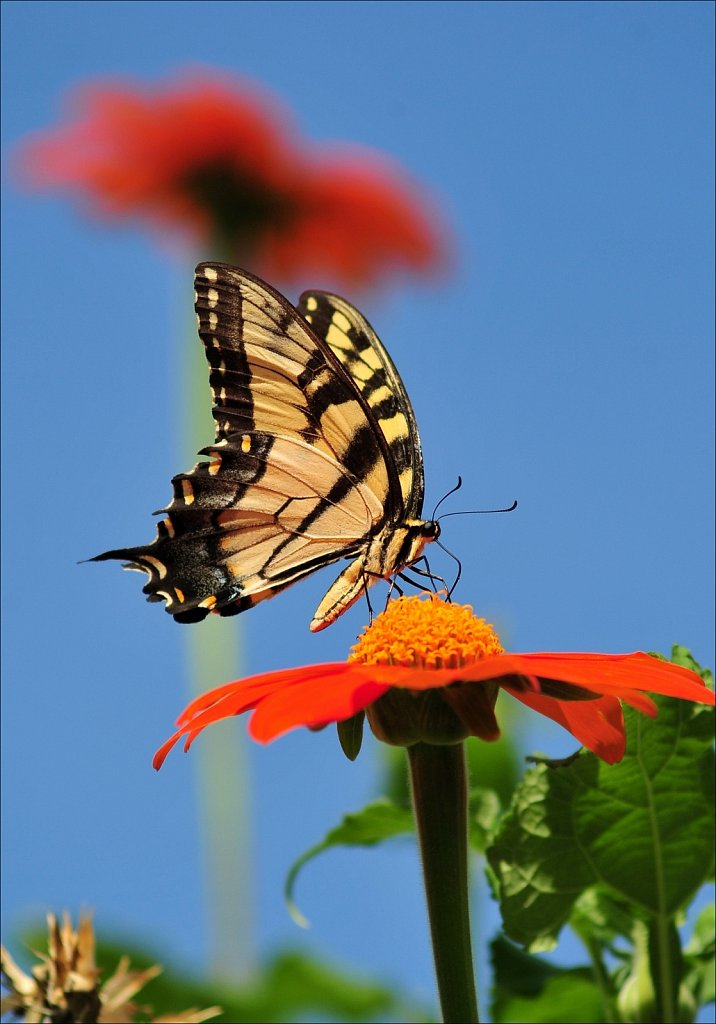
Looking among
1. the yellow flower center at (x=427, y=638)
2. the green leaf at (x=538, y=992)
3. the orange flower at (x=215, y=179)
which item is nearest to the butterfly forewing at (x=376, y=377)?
the yellow flower center at (x=427, y=638)

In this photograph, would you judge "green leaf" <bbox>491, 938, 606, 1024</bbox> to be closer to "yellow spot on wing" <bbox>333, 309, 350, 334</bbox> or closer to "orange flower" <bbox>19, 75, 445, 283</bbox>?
"yellow spot on wing" <bbox>333, 309, 350, 334</bbox>

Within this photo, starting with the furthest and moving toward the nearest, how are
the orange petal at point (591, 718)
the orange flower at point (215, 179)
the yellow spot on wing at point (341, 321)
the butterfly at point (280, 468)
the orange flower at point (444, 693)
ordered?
the orange flower at point (215, 179) < the yellow spot on wing at point (341, 321) < the butterfly at point (280, 468) < the orange petal at point (591, 718) < the orange flower at point (444, 693)

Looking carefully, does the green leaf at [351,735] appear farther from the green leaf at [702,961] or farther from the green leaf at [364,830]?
the green leaf at [702,961]

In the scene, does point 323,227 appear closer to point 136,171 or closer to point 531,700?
point 136,171

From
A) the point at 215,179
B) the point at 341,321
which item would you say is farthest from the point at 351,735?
the point at 215,179

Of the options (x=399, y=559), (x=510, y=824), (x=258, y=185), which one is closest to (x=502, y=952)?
(x=510, y=824)
